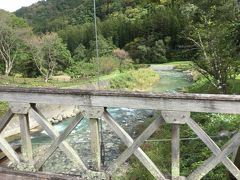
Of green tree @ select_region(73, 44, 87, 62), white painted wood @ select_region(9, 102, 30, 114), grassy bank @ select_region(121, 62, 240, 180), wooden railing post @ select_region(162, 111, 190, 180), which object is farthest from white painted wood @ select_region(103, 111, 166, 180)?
green tree @ select_region(73, 44, 87, 62)

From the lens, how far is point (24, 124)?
18.6 feet

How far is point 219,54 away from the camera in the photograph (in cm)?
1792

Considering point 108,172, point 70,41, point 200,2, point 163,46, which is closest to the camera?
point 108,172

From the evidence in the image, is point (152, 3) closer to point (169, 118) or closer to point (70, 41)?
point (70, 41)

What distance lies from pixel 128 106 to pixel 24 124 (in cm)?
178

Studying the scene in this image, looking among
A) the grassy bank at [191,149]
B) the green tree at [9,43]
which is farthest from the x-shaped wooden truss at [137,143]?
the green tree at [9,43]

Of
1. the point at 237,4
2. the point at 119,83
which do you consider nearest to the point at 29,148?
the point at 237,4

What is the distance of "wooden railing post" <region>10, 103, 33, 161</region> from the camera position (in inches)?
219

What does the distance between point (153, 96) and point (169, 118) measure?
1.20ft

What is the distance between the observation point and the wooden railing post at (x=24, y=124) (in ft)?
18.2

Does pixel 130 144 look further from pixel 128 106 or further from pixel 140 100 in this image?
pixel 140 100

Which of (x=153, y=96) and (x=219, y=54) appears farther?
(x=219, y=54)

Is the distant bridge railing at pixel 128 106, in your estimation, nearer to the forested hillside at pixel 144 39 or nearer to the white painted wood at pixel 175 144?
the white painted wood at pixel 175 144

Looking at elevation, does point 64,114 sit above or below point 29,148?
below
